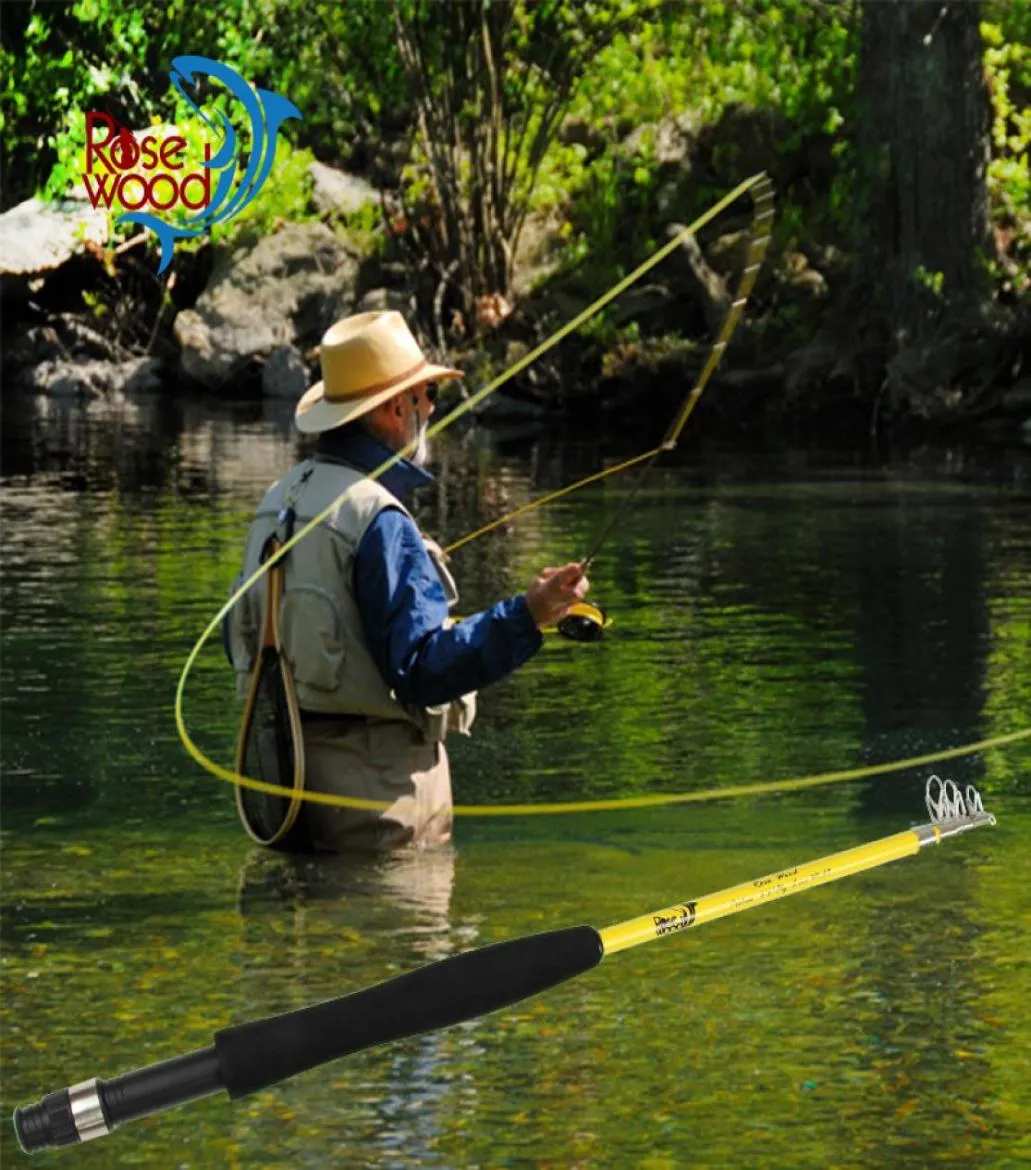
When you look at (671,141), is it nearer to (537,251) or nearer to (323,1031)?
(537,251)

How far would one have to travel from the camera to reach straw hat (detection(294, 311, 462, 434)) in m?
6.35

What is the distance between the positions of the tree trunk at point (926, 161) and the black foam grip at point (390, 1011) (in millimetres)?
18056

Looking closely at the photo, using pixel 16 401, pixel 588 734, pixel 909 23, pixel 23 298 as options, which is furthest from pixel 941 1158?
pixel 23 298

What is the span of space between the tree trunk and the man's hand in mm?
14906

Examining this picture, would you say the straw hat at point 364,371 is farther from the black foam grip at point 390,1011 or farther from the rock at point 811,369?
the rock at point 811,369

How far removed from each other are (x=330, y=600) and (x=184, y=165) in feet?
65.9

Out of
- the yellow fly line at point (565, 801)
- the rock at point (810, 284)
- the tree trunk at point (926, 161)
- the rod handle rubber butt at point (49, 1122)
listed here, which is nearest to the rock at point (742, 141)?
the rock at point (810, 284)

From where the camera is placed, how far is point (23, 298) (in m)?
27.3

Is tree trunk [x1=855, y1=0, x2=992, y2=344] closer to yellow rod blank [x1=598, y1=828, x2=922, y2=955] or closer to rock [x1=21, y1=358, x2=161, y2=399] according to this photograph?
rock [x1=21, y1=358, x2=161, y2=399]

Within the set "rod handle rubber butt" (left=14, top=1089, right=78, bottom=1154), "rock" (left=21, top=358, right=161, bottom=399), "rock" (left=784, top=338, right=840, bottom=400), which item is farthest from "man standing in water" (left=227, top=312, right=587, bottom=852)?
"rock" (left=21, top=358, right=161, bottom=399)

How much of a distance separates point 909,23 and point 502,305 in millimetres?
5101

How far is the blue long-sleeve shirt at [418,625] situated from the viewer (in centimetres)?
598

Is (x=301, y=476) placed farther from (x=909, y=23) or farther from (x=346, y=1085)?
(x=909, y=23)

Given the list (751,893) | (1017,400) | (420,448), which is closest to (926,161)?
(1017,400)
